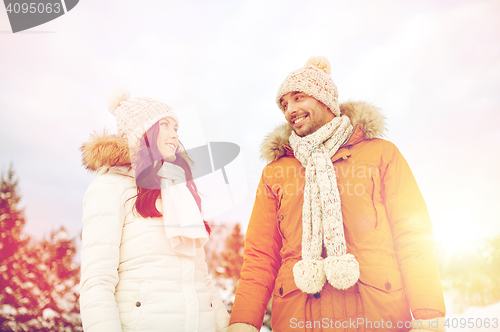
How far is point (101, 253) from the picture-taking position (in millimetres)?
1351

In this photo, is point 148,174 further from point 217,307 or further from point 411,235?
point 411,235

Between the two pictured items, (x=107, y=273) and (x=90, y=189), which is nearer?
(x=107, y=273)

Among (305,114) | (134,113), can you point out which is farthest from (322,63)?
(134,113)

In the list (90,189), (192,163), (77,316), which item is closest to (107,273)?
(90,189)

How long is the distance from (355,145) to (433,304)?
3.49ft

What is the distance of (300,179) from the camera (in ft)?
7.11

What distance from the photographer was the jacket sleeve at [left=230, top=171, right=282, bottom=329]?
1894 mm

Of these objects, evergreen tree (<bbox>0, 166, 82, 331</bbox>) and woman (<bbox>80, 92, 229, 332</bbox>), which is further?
evergreen tree (<bbox>0, 166, 82, 331</bbox>)

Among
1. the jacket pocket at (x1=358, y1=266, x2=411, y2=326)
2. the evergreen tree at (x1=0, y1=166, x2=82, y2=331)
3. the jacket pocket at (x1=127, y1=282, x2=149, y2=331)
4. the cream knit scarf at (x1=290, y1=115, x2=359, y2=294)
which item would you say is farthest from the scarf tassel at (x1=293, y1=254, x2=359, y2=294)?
the evergreen tree at (x1=0, y1=166, x2=82, y2=331)

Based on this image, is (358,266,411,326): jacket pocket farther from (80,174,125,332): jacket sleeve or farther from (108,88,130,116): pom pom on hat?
(108,88,130,116): pom pom on hat

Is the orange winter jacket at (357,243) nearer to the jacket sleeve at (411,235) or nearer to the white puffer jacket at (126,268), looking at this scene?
the jacket sleeve at (411,235)

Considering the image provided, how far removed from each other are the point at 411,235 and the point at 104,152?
1.82 metres

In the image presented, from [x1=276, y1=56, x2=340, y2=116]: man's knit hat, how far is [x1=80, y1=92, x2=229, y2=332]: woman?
92 cm

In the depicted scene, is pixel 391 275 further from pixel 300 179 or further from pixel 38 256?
pixel 38 256
